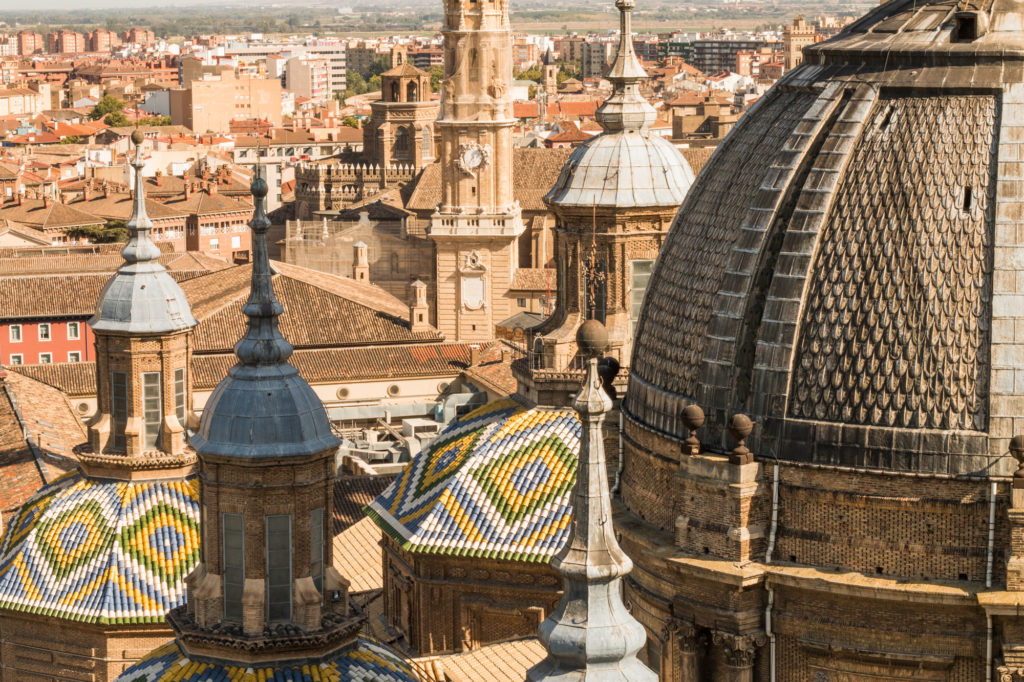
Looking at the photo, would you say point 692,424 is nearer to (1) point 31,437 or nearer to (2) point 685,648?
(2) point 685,648

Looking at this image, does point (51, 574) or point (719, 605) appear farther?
point (51, 574)

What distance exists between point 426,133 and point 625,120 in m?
96.5

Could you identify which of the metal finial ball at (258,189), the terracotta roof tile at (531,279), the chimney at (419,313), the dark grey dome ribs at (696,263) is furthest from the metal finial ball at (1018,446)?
the terracotta roof tile at (531,279)

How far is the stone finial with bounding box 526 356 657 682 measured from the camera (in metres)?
15.4

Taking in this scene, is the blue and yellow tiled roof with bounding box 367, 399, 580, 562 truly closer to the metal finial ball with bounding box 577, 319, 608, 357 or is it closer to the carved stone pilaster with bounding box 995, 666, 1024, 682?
the metal finial ball with bounding box 577, 319, 608, 357

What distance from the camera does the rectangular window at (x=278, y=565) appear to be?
73.8 ft

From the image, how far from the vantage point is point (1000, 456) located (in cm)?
1780

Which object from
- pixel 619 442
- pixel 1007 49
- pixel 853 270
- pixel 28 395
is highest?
pixel 1007 49

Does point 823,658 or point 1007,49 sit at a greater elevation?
point 1007,49

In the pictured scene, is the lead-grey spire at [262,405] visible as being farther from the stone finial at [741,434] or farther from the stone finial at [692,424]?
the stone finial at [741,434]

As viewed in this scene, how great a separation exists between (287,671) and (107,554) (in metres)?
7.56

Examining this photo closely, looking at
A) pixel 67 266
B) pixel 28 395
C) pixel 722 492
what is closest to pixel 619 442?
pixel 722 492

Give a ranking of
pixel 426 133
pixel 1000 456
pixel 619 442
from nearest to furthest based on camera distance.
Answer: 1. pixel 1000 456
2. pixel 619 442
3. pixel 426 133

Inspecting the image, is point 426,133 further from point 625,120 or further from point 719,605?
point 719,605
